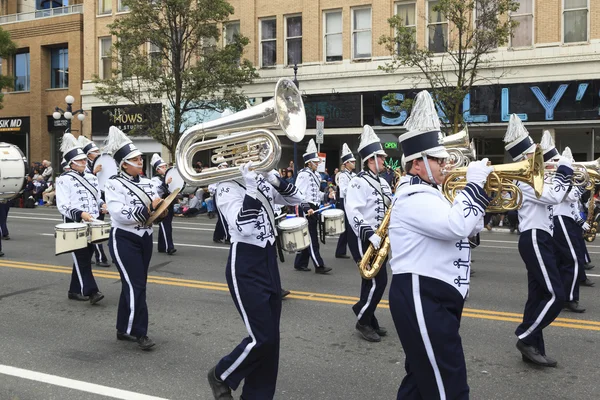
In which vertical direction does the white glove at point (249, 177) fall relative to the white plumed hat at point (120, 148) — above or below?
below

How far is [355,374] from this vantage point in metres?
5.28

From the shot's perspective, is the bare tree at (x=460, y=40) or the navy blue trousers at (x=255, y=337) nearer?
the navy blue trousers at (x=255, y=337)

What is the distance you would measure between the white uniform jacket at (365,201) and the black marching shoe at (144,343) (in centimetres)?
235

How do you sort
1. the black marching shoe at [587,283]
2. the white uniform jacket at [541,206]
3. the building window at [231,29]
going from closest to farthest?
the white uniform jacket at [541,206] < the black marching shoe at [587,283] < the building window at [231,29]

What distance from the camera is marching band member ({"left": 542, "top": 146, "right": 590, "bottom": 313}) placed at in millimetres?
6719

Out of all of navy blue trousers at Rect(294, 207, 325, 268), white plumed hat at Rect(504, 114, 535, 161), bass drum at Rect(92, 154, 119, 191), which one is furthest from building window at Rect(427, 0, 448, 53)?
white plumed hat at Rect(504, 114, 535, 161)

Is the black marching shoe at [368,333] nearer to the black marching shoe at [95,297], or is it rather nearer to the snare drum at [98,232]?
the snare drum at [98,232]

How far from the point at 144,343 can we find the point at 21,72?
115 ft

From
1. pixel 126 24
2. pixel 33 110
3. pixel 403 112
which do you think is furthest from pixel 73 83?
pixel 403 112

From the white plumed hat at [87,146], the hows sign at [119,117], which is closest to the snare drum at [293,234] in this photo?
the white plumed hat at [87,146]

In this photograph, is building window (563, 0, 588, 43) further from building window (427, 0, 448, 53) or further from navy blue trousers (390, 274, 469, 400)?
navy blue trousers (390, 274, 469, 400)

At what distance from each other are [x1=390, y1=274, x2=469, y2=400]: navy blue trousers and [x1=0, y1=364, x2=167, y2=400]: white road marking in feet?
7.48

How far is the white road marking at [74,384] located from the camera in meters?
4.79

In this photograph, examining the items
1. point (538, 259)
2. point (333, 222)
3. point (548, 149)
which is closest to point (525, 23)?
point (333, 222)
